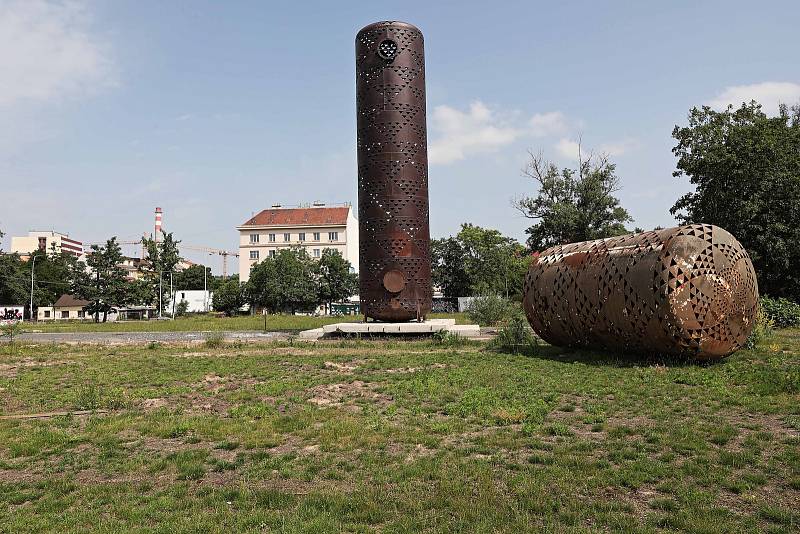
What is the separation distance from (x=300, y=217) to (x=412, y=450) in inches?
3049

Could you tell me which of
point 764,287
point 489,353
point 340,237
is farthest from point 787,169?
point 340,237

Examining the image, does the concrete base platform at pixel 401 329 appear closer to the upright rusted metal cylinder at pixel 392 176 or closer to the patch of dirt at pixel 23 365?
the upright rusted metal cylinder at pixel 392 176

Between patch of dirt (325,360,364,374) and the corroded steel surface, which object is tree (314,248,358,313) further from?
the corroded steel surface

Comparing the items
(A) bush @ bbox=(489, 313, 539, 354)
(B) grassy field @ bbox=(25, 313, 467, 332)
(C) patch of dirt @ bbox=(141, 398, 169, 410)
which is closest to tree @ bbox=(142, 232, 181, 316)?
(B) grassy field @ bbox=(25, 313, 467, 332)

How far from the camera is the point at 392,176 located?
21.0 m

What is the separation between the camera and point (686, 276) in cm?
1157

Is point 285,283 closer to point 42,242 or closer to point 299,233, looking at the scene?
point 299,233

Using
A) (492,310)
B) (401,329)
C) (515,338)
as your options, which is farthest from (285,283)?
(515,338)

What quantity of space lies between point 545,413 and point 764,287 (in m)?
25.9

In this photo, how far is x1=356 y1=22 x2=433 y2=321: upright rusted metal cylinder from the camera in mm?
21094

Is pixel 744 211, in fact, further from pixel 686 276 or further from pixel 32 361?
pixel 32 361

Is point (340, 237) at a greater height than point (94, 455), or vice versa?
point (340, 237)

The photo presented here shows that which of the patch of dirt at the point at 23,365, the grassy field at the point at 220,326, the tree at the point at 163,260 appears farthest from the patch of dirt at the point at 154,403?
the tree at the point at 163,260

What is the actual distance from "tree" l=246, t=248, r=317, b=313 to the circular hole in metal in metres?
40.2
